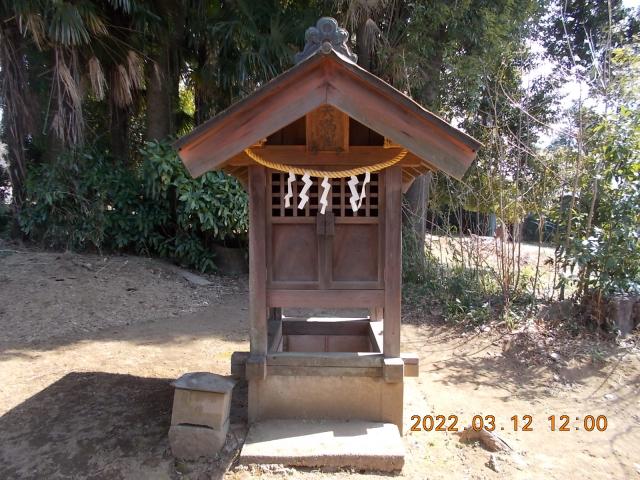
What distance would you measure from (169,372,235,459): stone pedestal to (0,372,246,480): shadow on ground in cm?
10

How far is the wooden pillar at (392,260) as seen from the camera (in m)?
3.15

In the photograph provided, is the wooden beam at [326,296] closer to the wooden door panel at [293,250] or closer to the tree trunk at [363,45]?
the wooden door panel at [293,250]

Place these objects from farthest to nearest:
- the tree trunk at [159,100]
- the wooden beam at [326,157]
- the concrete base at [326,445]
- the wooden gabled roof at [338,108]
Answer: the tree trunk at [159,100] < the wooden beam at [326,157] < the concrete base at [326,445] < the wooden gabled roof at [338,108]

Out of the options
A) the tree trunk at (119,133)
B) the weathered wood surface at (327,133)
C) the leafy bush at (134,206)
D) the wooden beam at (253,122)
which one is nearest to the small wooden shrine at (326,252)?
the weathered wood surface at (327,133)

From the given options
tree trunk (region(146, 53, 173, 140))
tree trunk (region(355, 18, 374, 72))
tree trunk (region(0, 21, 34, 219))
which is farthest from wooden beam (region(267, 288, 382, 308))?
tree trunk (region(0, 21, 34, 219))

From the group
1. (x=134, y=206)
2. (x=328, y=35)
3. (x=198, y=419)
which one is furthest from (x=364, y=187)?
(x=134, y=206)

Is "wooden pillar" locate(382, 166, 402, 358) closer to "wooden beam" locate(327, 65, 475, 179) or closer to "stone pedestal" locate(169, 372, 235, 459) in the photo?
"wooden beam" locate(327, 65, 475, 179)

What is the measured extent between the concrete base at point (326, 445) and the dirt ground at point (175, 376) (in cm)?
7

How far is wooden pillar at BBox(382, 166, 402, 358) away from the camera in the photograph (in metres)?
3.15

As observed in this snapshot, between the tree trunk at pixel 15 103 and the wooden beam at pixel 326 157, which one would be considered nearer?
the wooden beam at pixel 326 157

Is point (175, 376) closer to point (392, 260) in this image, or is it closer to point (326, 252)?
point (326, 252)

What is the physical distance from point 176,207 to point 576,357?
705cm

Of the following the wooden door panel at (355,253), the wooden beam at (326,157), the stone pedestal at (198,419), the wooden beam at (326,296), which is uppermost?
the wooden beam at (326,157)

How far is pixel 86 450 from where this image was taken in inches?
119
